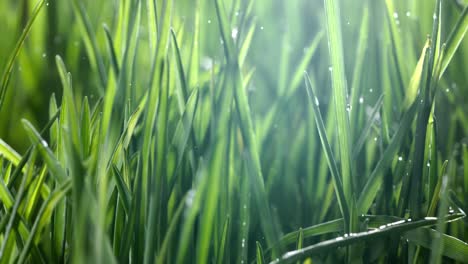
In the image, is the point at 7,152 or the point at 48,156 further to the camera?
the point at 7,152

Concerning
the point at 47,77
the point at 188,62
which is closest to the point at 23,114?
the point at 47,77

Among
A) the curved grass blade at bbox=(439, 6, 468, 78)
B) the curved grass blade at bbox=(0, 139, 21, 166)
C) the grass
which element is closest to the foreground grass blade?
the grass

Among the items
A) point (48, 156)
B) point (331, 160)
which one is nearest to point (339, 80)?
point (331, 160)

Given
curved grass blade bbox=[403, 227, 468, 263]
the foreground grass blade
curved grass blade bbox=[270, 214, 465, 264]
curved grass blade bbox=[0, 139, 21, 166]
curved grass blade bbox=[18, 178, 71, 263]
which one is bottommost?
curved grass blade bbox=[403, 227, 468, 263]

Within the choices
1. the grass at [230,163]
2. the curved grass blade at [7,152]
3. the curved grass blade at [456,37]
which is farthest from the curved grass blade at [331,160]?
the curved grass blade at [7,152]

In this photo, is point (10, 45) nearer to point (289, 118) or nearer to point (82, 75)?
point (82, 75)

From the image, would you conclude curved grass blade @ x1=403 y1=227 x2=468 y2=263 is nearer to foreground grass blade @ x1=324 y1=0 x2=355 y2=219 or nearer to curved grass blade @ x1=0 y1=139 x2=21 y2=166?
foreground grass blade @ x1=324 y1=0 x2=355 y2=219

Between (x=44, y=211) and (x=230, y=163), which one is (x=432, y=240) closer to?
(x=230, y=163)

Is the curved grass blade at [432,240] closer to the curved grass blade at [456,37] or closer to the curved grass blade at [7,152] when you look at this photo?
the curved grass blade at [456,37]
